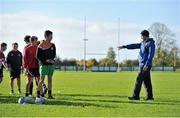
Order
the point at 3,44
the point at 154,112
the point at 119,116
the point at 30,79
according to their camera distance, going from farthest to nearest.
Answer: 1. the point at 3,44
2. the point at 30,79
3. the point at 154,112
4. the point at 119,116

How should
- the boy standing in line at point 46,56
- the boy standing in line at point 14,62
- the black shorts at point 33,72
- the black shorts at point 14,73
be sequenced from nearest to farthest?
1. the boy standing in line at point 46,56
2. the black shorts at point 33,72
3. the boy standing in line at point 14,62
4. the black shorts at point 14,73

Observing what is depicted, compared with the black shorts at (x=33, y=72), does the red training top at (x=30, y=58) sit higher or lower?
higher

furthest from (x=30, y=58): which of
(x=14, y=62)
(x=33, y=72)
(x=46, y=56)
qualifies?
(x=14, y=62)

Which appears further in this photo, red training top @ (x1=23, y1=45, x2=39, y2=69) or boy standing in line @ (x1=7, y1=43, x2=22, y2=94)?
boy standing in line @ (x1=7, y1=43, x2=22, y2=94)

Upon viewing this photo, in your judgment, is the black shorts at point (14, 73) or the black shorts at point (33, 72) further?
the black shorts at point (14, 73)

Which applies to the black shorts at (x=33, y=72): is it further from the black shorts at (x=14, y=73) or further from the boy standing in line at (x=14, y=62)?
the black shorts at (x=14, y=73)

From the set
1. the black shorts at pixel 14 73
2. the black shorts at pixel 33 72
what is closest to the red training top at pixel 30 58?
the black shorts at pixel 33 72

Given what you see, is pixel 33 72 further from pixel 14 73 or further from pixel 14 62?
pixel 14 73

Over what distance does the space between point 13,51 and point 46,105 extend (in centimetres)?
631

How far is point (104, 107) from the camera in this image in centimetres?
1227

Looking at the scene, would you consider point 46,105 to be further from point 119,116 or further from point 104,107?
point 119,116

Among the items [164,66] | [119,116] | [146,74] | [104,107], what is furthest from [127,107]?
[164,66]

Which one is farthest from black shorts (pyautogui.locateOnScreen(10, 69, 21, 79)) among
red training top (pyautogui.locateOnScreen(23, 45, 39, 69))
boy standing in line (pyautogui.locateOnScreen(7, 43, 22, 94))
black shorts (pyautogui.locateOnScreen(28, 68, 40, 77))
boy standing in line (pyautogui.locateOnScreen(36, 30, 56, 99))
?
boy standing in line (pyautogui.locateOnScreen(36, 30, 56, 99))

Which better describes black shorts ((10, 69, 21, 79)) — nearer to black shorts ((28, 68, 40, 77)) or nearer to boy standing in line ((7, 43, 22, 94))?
boy standing in line ((7, 43, 22, 94))
